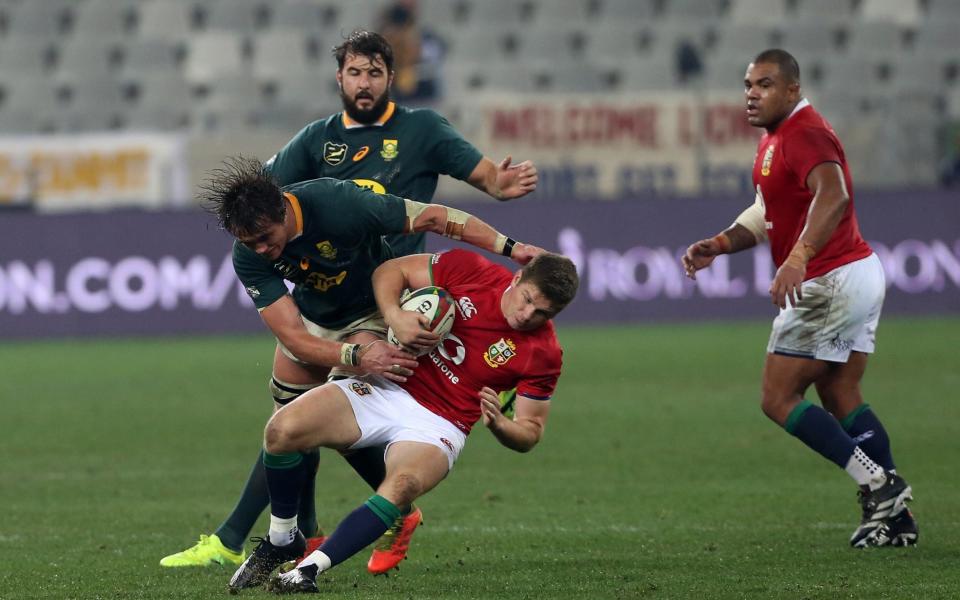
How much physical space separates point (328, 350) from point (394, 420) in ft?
1.32

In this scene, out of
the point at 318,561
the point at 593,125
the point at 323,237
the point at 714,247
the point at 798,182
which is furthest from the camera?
the point at 593,125

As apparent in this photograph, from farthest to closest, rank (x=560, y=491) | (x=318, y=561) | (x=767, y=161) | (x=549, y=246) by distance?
(x=549, y=246) → (x=560, y=491) → (x=767, y=161) → (x=318, y=561)

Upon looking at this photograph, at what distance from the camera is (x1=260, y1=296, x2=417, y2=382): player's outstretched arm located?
5.99 m

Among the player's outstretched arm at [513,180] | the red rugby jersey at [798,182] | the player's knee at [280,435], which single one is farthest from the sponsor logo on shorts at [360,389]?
the red rugby jersey at [798,182]

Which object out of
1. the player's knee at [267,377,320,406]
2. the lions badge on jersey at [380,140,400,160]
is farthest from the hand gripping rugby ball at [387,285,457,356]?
the lions badge on jersey at [380,140,400,160]

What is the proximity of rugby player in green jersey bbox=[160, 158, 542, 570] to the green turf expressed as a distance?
0.63 m

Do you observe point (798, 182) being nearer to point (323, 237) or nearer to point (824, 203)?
point (824, 203)

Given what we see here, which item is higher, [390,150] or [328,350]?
[390,150]

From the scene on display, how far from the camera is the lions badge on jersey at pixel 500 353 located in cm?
604

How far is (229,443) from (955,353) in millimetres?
8407

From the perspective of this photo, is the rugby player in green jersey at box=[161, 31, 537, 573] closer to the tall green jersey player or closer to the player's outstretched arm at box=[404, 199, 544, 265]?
the tall green jersey player

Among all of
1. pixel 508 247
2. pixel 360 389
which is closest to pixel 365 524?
pixel 360 389

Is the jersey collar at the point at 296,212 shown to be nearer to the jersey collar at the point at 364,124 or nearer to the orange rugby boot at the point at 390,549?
the jersey collar at the point at 364,124

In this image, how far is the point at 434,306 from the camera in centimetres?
598
